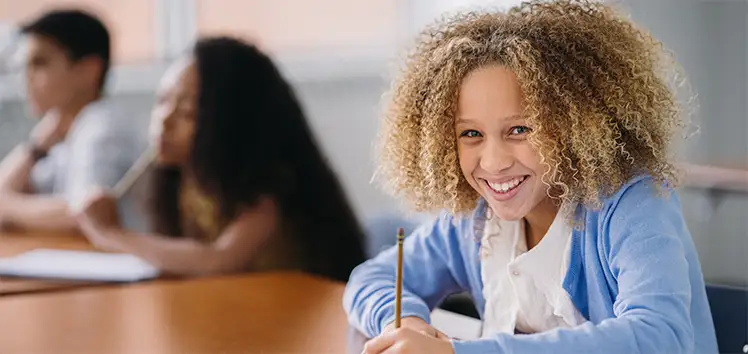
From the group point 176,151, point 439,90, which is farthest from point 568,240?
point 176,151

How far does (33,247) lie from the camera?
82.0 inches

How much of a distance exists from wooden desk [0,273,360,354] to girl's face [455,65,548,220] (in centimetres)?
31

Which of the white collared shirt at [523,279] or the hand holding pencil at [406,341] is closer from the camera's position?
the hand holding pencil at [406,341]

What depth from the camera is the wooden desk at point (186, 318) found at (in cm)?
118

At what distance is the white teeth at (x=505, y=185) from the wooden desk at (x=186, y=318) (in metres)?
0.31

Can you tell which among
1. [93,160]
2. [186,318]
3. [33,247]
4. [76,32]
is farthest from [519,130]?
[76,32]

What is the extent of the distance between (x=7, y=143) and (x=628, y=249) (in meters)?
2.78

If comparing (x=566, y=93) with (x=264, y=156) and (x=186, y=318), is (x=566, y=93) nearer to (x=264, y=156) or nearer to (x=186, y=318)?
(x=186, y=318)

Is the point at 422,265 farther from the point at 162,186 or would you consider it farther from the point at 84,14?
the point at 84,14

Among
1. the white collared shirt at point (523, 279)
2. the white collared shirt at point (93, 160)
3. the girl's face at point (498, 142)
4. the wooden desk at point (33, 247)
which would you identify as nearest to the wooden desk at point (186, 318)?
the wooden desk at point (33, 247)

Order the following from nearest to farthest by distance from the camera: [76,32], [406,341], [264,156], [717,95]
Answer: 1. [406,341]
2. [264,156]
3. [717,95]
4. [76,32]

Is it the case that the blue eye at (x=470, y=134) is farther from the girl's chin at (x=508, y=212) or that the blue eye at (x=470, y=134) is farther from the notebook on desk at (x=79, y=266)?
the notebook on desk at (x=79, y=266)

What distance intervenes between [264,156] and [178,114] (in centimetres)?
24

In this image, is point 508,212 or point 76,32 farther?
point 76,32
